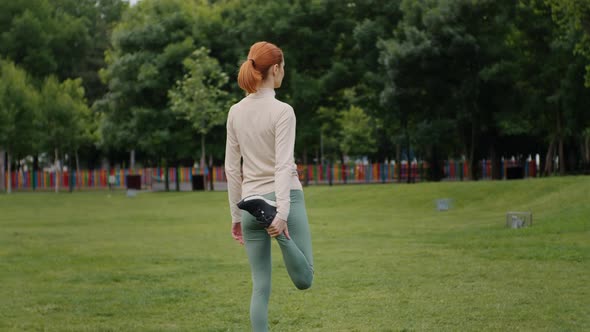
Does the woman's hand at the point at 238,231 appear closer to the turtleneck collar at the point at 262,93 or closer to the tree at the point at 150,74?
the turtleneck collar at the point at 262,93

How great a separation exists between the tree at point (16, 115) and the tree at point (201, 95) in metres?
11.2

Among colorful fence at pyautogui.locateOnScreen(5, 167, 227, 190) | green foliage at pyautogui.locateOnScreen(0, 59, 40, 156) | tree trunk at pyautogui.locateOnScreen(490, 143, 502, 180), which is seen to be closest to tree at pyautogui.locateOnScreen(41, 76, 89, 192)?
green foliage at pyautogui.locateOnScreen(0, 59, 40, 156)

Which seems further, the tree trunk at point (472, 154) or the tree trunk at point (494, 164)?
the tree trunk at point (494, 164)

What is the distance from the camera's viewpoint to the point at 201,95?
51.3 m

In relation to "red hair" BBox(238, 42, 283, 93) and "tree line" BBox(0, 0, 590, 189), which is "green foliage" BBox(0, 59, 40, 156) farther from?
"red hair" BBox(238, 42, 283, 93)

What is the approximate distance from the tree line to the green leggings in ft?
93.8

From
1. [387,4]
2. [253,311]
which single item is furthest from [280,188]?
[387,4]

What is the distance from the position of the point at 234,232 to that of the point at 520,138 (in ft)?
198

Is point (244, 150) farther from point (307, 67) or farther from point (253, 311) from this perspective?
point (307, 67)

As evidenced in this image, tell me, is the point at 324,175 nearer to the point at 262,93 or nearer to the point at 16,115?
the point at 16,115

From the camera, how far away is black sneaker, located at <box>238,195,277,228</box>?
5.81m

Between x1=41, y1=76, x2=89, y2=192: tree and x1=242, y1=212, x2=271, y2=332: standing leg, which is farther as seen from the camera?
x1=41, y1=76, x2=89, y2=192: tree

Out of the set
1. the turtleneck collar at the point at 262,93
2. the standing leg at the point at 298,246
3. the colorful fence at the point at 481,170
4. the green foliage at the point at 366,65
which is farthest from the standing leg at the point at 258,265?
the colorful fence at the point at 481,170

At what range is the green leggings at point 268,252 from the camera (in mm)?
6047
